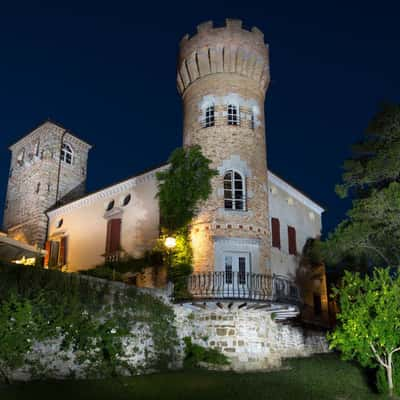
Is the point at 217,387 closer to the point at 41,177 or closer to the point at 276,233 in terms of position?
the point at 276,233

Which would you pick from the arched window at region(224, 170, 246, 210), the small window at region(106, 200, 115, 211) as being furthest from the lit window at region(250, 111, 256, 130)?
the small window at region(106, 200, 115, 211)

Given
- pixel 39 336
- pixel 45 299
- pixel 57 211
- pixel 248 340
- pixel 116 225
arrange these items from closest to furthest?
pixel 39 336, pixel 45 299, pixel 248 340, pixel 116 225, pixel 57 211

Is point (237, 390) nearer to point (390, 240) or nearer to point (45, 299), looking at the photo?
point (45, 299)

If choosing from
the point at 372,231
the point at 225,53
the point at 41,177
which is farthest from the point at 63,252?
the point at 372,231

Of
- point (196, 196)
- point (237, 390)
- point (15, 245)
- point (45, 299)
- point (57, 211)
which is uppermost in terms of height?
point (57, 211)

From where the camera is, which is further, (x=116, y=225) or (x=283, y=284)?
(x=116, y=225)

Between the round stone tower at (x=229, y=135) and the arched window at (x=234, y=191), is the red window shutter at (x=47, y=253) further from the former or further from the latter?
the arched window at (x=234, y=191)

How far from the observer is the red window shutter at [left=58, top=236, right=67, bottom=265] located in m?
28.2

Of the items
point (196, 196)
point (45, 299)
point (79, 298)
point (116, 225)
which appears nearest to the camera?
point (45, 299)

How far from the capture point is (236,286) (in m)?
17.9

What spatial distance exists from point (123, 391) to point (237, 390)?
3255 mm

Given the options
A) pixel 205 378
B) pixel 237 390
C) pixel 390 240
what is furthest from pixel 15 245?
pixel 390 240

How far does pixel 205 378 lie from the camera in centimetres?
1542

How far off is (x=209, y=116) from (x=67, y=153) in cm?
1667
